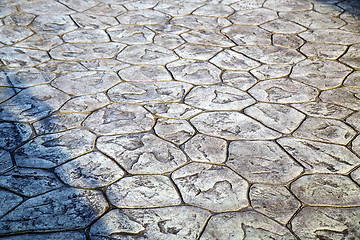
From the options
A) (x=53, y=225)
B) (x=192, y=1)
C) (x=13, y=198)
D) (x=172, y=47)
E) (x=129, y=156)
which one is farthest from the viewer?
(x=192, y=1)

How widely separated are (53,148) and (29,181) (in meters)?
0.49

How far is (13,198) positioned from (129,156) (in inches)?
41.2

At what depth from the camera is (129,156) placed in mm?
3793

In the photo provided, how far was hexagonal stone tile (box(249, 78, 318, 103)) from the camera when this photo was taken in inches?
186

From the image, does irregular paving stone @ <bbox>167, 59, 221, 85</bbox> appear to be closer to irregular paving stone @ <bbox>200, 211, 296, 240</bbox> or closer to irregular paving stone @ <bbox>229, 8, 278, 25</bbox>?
irregular paving stone @ <bbox>229, 8, 278, 25</bbox>

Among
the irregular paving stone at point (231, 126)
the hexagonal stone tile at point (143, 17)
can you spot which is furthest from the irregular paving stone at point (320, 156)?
the hexagonal stone tile at point (143, 17)

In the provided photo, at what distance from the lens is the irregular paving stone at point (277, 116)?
14.0 ft

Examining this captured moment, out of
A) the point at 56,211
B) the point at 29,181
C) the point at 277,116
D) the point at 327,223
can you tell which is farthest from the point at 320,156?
the point at 29,181

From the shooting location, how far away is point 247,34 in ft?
20.7

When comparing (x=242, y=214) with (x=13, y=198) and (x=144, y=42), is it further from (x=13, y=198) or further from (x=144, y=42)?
(x=144, y=42)

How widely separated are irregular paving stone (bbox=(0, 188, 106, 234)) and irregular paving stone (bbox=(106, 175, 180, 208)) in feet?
0.42

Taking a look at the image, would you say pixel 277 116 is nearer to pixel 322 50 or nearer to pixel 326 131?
pixel 326 131

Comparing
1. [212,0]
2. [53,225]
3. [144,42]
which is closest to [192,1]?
[212,0]

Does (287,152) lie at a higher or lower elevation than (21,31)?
lower
